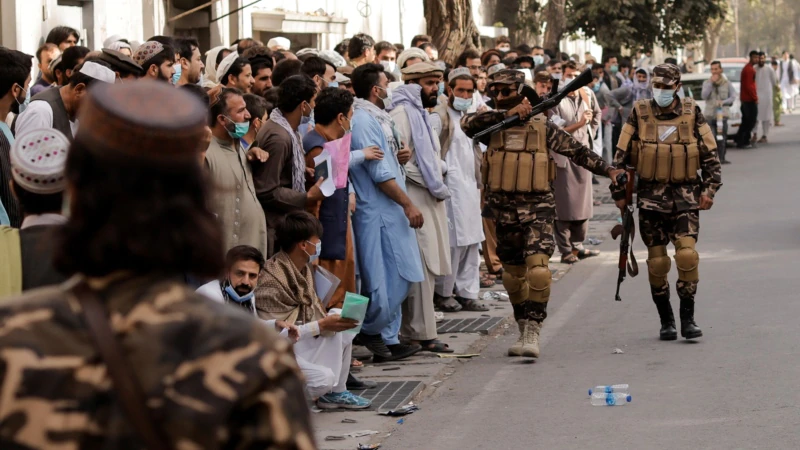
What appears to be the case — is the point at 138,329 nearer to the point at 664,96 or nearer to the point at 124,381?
the point at 124,381

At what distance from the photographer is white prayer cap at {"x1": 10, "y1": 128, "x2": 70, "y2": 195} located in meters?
3.68

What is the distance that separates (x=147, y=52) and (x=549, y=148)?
2640 millimetres

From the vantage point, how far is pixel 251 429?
197cm

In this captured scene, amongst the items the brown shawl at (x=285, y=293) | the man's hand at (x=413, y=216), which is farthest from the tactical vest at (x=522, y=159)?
the brown shawl at (x=285, y=293)

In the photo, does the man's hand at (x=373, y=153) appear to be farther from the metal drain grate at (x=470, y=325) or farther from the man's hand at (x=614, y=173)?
the metal drain grate at (x=470, y=325)

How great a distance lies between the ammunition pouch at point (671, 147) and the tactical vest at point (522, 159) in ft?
2.24

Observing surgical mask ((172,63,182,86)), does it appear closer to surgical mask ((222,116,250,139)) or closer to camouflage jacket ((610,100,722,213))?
surgical mask ((222,116,250,139))

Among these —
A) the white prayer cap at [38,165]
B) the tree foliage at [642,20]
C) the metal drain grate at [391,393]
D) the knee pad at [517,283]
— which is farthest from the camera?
the tree foliage at [642,20]

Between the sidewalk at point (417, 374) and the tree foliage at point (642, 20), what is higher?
the tree foliage at point (642, 20)

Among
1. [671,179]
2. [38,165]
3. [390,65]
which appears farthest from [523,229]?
[38,165]

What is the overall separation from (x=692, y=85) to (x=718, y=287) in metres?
16.6

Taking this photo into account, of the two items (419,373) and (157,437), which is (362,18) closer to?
(419,373)

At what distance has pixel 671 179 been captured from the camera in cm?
902

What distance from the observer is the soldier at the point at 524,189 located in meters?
8.73
